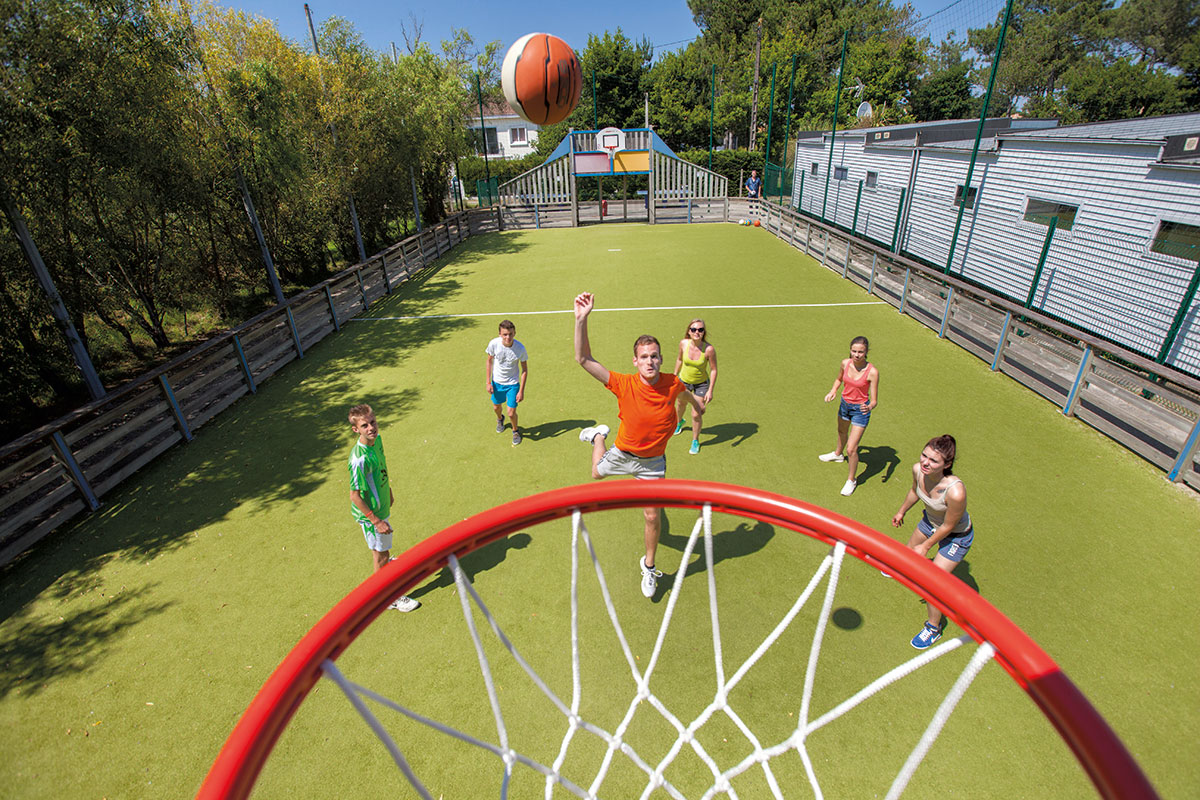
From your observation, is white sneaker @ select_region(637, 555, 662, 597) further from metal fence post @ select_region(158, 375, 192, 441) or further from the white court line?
the white court line

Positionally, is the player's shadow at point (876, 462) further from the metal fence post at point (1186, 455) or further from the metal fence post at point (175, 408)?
the metal fence post at point (175, 408)

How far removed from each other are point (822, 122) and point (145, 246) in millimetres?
46037

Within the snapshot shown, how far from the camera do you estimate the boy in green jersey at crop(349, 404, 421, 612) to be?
446cm

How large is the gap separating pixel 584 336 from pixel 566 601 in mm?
2529

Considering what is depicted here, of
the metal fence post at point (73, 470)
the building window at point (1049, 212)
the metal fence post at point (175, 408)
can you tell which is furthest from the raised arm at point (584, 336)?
the building window at point (1049, 212)

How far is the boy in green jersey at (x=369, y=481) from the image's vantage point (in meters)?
4.46

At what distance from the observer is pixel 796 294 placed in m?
14.1

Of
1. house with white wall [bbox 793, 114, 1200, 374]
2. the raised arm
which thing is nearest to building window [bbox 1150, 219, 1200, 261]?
house with white wall [bbox 793, 114, 1200, 374]

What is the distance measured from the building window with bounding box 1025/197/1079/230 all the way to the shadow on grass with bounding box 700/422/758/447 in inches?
347

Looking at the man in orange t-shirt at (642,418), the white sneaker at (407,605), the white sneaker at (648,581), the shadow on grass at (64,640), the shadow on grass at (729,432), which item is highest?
the man in orange t-shirt at (642,418)

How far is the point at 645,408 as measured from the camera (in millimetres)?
4516

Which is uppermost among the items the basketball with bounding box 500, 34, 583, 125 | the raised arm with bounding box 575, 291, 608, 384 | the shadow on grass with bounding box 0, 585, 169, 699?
the basketball with bounding box 500, 34, 583, 125

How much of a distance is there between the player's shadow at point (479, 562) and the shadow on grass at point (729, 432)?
300cm

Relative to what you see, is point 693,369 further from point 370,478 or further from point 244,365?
point 244,365
